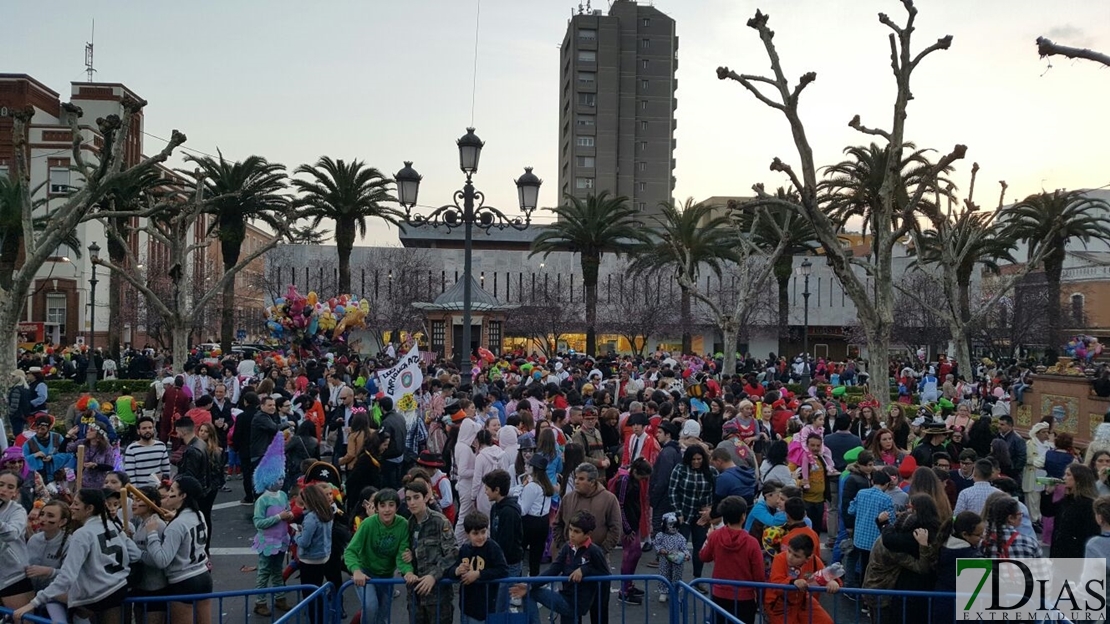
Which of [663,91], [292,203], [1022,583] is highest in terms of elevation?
[663,91]

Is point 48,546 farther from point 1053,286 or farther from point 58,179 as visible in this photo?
point 58,179

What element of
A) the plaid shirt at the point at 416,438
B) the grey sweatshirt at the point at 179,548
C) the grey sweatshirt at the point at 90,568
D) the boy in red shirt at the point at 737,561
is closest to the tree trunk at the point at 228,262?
the plaid shirt at the point at 416,438

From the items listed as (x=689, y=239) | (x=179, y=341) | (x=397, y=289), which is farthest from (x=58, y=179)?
(x=689, y=239)

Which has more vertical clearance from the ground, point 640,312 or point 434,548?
point 640,312

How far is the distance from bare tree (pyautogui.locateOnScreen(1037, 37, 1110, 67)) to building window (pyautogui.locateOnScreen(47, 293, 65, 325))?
58061mm

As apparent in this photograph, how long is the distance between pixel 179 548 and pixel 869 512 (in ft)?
18.5

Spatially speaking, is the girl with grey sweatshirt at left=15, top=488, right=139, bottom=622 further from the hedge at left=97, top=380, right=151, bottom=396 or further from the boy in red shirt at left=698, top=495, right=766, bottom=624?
the hedge at left=97, top=380, right=151, bottom=396

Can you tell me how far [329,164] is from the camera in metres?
30.7

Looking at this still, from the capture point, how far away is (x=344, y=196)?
101ft

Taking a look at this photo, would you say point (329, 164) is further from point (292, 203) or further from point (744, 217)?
point (744, 217)

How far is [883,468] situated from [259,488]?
238 inches

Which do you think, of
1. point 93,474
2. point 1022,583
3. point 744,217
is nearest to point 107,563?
point 93,474

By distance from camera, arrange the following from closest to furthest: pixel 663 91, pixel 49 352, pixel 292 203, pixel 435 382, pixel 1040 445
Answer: pixel 1040 445 → pixel 435 382 → pixel 292 203 → pixel 49 352 → pixel 663 91

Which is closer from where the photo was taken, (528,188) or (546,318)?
(528,188)
